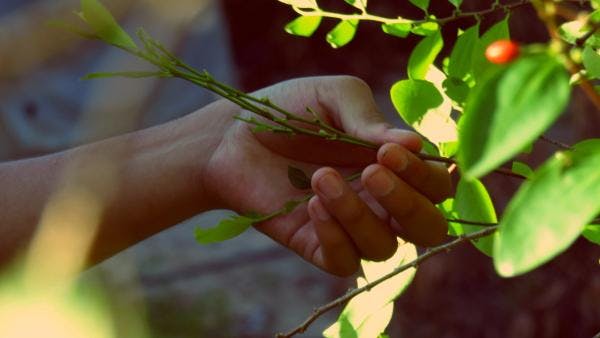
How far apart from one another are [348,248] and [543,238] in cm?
66

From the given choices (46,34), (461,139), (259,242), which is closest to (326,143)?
(461,139)

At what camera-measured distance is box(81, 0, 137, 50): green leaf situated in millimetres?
686

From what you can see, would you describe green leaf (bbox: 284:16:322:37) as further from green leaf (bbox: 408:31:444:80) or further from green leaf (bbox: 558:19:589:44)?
green leaf (bbox: 558:19:589:44)

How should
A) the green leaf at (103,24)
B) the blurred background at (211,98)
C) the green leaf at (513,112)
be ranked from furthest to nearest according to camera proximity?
the blurred background at (211,98), the green leaf at (103,24), the green leaf at (513,112)

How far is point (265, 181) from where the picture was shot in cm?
117

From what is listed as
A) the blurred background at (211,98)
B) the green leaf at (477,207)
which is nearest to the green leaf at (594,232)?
the green leaf at (477,207)

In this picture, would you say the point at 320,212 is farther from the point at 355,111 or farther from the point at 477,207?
the point at 477,207

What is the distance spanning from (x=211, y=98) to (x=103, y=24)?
3.96 metres

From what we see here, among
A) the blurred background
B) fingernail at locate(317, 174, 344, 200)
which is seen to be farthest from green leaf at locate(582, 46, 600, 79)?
the blurred background

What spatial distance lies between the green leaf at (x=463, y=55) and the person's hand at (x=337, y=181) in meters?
0.09

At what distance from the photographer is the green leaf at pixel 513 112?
1.12ft

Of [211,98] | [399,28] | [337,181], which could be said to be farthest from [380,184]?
[211,98]

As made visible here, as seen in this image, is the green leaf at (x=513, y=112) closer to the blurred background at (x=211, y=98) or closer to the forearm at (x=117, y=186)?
the forearm at (x=117, y=186)

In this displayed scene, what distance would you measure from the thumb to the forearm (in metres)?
0.19
